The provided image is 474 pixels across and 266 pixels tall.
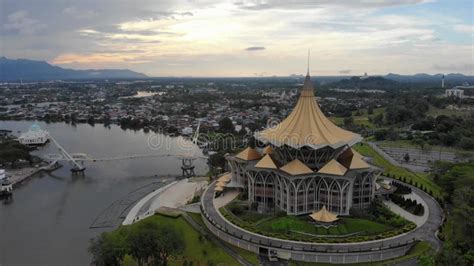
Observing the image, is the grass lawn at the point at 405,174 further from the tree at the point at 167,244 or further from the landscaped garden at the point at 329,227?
the tree at the point at 167,244

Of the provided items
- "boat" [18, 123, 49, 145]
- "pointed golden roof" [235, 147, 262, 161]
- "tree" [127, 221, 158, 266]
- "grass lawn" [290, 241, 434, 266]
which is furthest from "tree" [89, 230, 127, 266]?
"boat" [18, 123, 49, 145]

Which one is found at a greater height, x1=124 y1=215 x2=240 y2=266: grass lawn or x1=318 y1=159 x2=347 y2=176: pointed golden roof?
x1=318 y1=159 x2=347 y2=176: pointed golden roof

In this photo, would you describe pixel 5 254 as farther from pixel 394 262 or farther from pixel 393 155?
pixel 393 155

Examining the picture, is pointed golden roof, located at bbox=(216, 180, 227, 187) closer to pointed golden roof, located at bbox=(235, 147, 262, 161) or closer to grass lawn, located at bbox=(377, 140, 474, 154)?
pointed golden roof, located at bbox=(235, 147, 262, 161)

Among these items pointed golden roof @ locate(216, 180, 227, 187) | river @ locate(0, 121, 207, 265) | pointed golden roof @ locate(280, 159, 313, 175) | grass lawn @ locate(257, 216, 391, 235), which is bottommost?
river @ locate(0, 121, 207, 265)

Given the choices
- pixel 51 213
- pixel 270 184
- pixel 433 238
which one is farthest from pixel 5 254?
pixel 433 238

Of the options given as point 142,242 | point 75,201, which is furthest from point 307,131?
point 75,201
